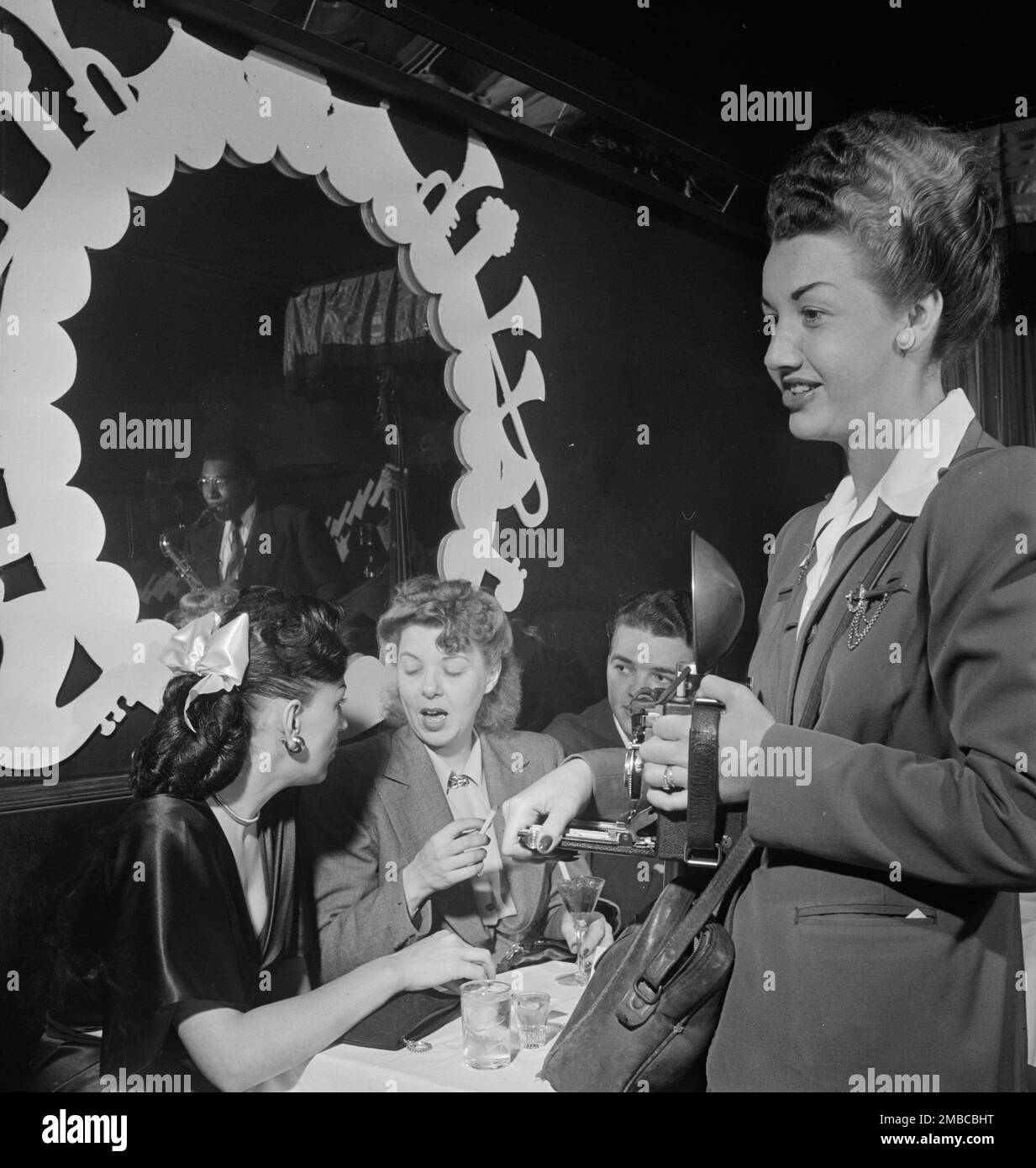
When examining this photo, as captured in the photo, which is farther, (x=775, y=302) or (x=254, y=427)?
(x=254, y=427)

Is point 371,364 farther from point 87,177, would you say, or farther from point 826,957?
point 826,957

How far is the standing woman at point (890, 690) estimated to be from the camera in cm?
118

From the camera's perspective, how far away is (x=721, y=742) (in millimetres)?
1304

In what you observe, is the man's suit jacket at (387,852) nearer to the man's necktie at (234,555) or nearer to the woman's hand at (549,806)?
the woman's hand at (549,806)

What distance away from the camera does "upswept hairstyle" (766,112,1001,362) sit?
1.44 meters

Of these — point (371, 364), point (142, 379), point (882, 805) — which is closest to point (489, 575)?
point (371, 364)

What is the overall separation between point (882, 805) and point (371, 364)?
1.11 m

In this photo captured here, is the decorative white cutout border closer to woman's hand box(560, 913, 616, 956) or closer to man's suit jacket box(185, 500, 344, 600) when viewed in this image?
man's suit jacket box(185, 500, 344, 600)

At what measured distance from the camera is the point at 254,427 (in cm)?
169

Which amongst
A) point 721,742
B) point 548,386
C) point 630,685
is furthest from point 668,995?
point 548,386

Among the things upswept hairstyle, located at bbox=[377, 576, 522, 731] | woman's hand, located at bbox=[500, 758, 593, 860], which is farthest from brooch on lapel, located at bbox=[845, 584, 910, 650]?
upswept hairstyle, located at bbox=[377, 576, 522, 731]

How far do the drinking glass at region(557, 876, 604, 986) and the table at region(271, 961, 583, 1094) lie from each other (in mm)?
265
